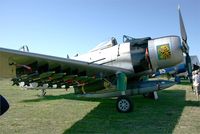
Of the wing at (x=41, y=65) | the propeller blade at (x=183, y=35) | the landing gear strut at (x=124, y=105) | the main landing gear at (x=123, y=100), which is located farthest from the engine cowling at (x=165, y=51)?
the landing gear strut at (x=124, y=105)

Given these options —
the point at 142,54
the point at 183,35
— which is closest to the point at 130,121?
the point at 142,54

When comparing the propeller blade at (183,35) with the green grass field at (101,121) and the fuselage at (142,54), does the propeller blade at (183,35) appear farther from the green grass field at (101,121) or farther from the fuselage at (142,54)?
the green grass field at (101,121)

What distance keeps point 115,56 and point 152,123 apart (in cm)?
369

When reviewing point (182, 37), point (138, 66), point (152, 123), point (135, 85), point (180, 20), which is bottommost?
point (152, 123)

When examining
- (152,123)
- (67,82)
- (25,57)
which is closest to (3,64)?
(25,57)

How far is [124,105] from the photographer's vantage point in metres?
9.41

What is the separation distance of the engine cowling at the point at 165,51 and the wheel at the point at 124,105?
173 cm

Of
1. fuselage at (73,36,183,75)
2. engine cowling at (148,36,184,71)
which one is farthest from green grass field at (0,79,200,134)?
engine cowling at (148,36,184,71)

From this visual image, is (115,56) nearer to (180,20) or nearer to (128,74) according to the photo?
(128,74)

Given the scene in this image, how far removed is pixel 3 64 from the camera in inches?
273

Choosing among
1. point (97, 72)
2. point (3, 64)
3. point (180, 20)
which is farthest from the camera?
point (180, 20)

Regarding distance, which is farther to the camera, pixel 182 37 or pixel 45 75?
pixel 182 37

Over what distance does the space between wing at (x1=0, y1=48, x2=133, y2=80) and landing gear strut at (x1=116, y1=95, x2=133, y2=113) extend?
109 cm

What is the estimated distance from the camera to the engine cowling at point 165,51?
381 inches
